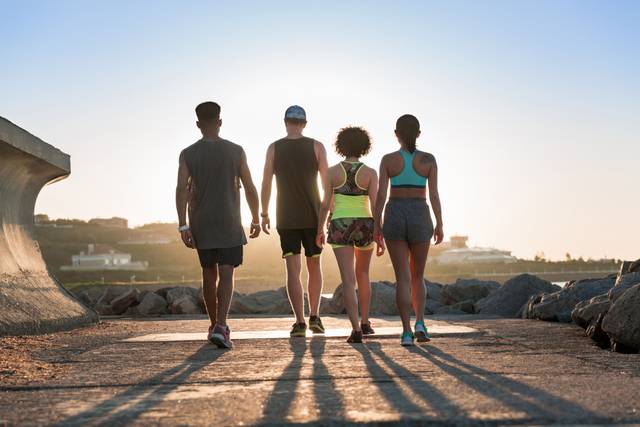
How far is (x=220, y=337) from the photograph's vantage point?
6.21 metres

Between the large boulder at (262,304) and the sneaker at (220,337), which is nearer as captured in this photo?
the sneaker at (220,337)

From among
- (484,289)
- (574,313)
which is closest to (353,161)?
(574,313)

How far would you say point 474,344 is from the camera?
6.39m

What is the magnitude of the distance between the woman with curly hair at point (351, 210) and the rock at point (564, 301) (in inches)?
124

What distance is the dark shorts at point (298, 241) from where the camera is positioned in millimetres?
7488

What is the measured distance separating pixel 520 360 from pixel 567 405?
5.89 ft

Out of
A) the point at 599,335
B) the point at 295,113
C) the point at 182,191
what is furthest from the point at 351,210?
the point at 599,335

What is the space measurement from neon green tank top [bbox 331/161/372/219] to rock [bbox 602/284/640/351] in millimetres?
2136

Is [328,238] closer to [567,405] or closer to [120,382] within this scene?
[120,382]

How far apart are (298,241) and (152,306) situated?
26.7 feet

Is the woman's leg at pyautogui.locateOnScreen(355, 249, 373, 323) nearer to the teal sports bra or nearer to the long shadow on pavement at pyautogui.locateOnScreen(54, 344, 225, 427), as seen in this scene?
the teal sports bra

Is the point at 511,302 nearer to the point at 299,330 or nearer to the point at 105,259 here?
the point at 299,330

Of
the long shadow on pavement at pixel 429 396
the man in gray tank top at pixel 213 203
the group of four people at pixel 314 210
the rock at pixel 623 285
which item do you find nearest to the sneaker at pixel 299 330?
the group of four people at pixel 314 210

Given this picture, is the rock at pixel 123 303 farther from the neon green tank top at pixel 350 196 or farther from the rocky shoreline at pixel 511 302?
the neon green tank top at pixel 350 196
